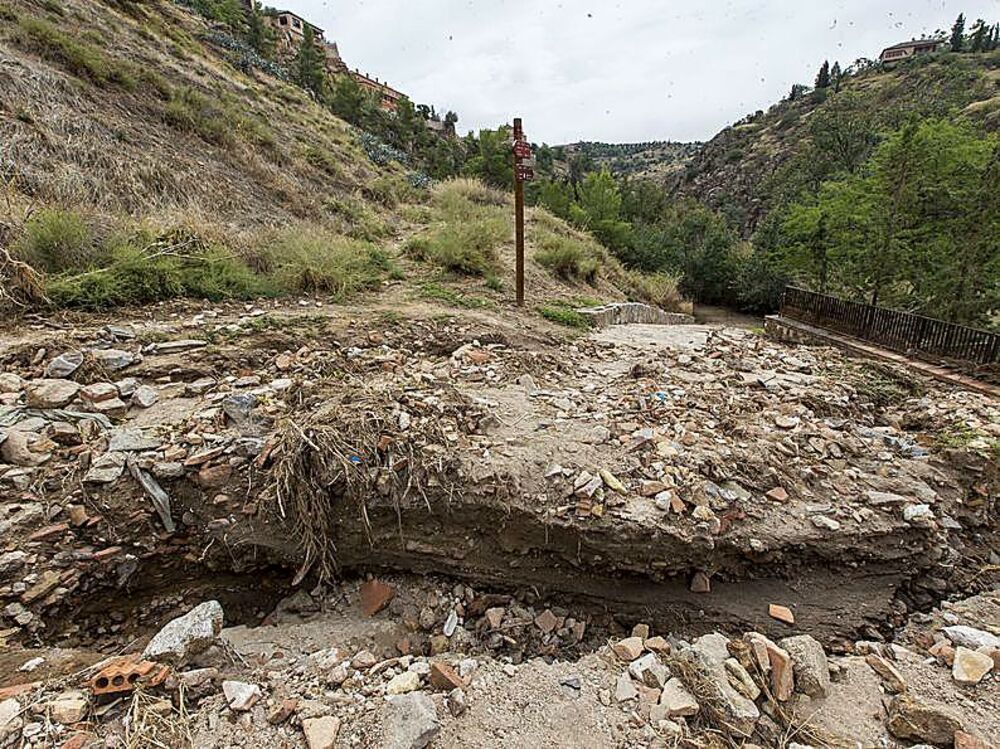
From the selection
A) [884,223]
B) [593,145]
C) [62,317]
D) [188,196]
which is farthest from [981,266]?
[593,145]

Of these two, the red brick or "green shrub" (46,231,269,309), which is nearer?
the red brick

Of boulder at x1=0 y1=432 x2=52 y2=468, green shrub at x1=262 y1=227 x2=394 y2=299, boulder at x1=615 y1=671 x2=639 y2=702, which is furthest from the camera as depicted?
green shrub at x1=262 y1=227 x2=394 y2=299

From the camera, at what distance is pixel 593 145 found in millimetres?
99562

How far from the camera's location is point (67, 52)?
8.16 metres

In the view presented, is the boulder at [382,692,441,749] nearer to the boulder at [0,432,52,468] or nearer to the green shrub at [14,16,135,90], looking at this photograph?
the boulder at [0,432,52,468]

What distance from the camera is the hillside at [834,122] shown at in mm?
23078

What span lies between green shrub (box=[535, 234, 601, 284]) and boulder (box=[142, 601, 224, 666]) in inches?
324

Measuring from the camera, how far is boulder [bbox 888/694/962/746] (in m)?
1.72

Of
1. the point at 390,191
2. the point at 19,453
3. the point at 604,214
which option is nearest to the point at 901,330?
the point at 19,453

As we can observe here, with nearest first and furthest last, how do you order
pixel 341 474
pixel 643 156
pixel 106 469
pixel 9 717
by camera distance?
pixel 9 717
pixel 106 469
pixel 341 474
pixel 643 156

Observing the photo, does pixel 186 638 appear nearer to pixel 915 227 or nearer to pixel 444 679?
pixel 444 679

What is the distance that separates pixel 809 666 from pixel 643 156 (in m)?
99.6

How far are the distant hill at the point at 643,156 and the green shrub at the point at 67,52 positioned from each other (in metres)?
68.0

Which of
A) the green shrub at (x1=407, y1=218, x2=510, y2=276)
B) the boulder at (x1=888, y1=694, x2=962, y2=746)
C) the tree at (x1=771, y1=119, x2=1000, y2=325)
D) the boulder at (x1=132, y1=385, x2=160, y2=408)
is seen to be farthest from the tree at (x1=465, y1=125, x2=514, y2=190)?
the boulder at (x1=888, y1=694, x2=962, y2=746)
